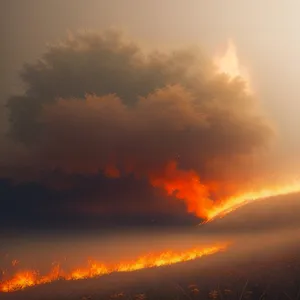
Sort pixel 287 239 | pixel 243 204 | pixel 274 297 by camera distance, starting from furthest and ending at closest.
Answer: pixel 243 204 < pixel 287 239 < pixel 274 297

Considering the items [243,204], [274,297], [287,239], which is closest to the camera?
[274,297]

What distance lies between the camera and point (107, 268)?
1914 centimetres

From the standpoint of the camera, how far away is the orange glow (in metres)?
18.3

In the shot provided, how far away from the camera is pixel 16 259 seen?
799 inches

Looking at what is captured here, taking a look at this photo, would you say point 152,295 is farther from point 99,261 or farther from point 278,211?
point 278,211

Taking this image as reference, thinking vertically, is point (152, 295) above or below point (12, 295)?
below

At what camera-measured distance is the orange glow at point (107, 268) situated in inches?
722

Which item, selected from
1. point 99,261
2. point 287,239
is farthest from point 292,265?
point 99,261

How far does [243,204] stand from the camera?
66.4 feet

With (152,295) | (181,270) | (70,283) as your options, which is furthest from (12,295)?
(181,270)

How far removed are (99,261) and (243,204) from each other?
8.28 meters

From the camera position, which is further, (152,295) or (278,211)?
(278,211)

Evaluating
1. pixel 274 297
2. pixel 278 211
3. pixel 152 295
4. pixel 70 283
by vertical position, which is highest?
pixel 278 211

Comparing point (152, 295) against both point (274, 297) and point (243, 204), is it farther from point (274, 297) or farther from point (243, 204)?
point (243, 204)
